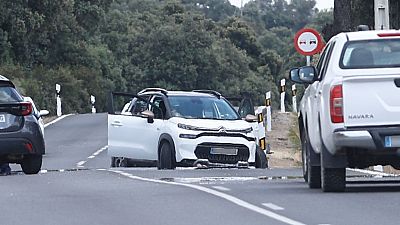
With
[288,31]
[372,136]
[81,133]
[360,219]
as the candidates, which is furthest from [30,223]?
[288,31]

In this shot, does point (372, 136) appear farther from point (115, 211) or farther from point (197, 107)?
point (197, 107)

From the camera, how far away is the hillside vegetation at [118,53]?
55.3 meters

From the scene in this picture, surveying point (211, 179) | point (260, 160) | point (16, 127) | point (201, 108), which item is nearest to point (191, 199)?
point (211, 179)

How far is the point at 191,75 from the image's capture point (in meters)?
73.9

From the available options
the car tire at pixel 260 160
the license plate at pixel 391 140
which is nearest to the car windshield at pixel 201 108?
the car tire at pixel 260 160

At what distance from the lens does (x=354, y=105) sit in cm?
1327

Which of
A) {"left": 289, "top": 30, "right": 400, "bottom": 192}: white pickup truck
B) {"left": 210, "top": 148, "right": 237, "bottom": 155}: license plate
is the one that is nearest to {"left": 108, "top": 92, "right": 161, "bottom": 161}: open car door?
{"left": 210, "top": 148, "right": 237, "bottom": 155}: license plate

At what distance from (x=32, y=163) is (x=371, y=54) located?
7.53 meters

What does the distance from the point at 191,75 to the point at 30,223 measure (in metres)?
62.5

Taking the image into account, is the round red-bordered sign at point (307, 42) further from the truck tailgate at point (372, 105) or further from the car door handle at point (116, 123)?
the truck tailgate at point (372, 105)

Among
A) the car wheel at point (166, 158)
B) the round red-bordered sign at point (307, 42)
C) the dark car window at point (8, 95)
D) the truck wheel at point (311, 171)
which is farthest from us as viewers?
the round red-bordered sign at point (307, 42)

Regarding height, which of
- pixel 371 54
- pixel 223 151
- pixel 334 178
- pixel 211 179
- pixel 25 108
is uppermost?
pixel 371 54

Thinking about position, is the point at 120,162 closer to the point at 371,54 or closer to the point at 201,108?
the point at 201,108

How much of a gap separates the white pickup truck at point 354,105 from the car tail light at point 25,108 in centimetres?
571
